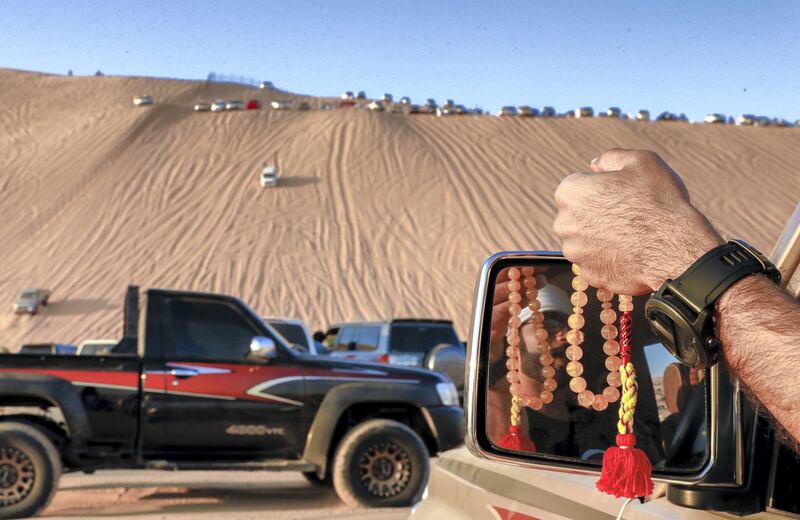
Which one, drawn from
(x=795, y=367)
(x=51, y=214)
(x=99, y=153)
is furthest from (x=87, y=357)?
(x=99, y=153)

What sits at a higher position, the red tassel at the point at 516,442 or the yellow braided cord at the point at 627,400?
the yellow braided cord at the point at 627,400

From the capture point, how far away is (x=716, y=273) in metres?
1.62

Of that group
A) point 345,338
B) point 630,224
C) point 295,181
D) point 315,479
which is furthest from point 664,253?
point 295,181

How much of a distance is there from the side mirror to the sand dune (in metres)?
31.7

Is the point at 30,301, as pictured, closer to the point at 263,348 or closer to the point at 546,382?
the point at 263,348

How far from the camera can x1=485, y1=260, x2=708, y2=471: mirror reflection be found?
2.17m

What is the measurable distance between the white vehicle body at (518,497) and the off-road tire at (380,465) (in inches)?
259

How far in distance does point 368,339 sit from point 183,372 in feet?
32.2

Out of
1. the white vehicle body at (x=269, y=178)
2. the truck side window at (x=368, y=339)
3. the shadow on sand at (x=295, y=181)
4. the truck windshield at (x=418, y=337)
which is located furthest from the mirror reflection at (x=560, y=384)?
the shadow on sand at (x=295, y=181)

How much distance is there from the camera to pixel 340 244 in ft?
163

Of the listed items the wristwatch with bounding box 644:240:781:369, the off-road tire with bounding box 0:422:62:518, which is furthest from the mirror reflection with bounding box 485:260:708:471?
the off-road tire with bounding box 0:422:62:518

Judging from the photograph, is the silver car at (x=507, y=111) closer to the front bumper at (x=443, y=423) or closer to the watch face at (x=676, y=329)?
the front bumper at (x=443, y=423)

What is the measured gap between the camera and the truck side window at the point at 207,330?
10.4 meters

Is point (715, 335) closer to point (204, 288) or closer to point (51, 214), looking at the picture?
point (204, 288)
